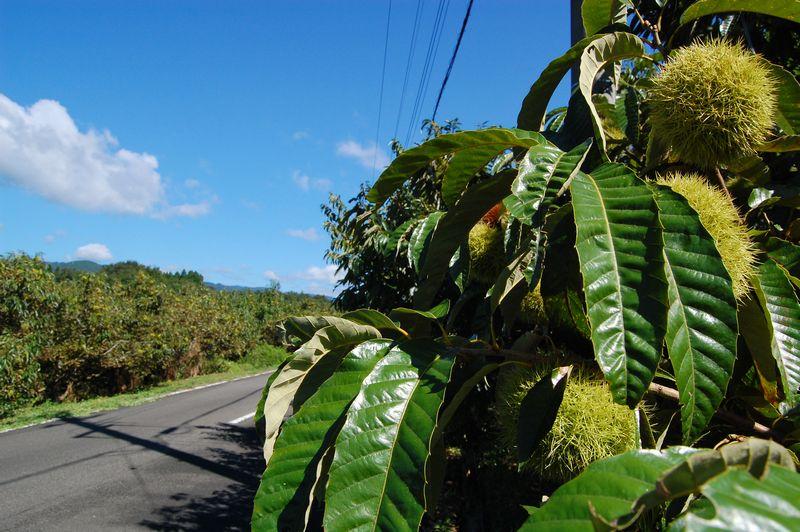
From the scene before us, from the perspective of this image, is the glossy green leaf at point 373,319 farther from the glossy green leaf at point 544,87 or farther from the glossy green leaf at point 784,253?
the glossy green leaf at point 784,253

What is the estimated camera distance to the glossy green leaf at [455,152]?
848 mm

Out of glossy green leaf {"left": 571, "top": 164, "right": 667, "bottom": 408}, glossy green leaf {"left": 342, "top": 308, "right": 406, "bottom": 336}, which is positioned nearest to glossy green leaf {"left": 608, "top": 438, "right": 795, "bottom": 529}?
glossy green leaf {"left": 571, "top": 164, "right": 667, "bottom": 408}

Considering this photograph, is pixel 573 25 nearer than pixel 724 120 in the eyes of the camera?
No

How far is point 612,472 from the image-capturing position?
449mm

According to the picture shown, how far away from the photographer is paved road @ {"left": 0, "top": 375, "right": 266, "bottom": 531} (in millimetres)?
5117

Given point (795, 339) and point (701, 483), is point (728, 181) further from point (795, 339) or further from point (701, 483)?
point (701, 483)

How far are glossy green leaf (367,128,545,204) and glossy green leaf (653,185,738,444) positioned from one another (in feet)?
1.00

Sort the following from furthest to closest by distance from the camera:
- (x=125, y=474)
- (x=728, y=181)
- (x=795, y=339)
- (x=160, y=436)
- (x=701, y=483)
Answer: (x=160, y=436)
(x=125, y=474)
(x=728, y=181)
(x=795, y=339)
(x=701, y=483)

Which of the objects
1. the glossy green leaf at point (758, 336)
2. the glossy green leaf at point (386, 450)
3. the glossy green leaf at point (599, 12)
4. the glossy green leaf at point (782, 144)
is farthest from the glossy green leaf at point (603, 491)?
the glossy green leaf at point (599, 12)

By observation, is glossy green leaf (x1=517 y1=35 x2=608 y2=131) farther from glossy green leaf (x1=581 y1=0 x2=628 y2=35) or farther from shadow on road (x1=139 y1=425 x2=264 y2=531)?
shadow on road (x1=139 y1=425 x2=264 y2=531)

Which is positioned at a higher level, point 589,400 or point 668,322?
point 668,322

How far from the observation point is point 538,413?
79 cm

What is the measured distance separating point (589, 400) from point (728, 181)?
618mm

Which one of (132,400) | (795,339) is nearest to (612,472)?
(795,339)
